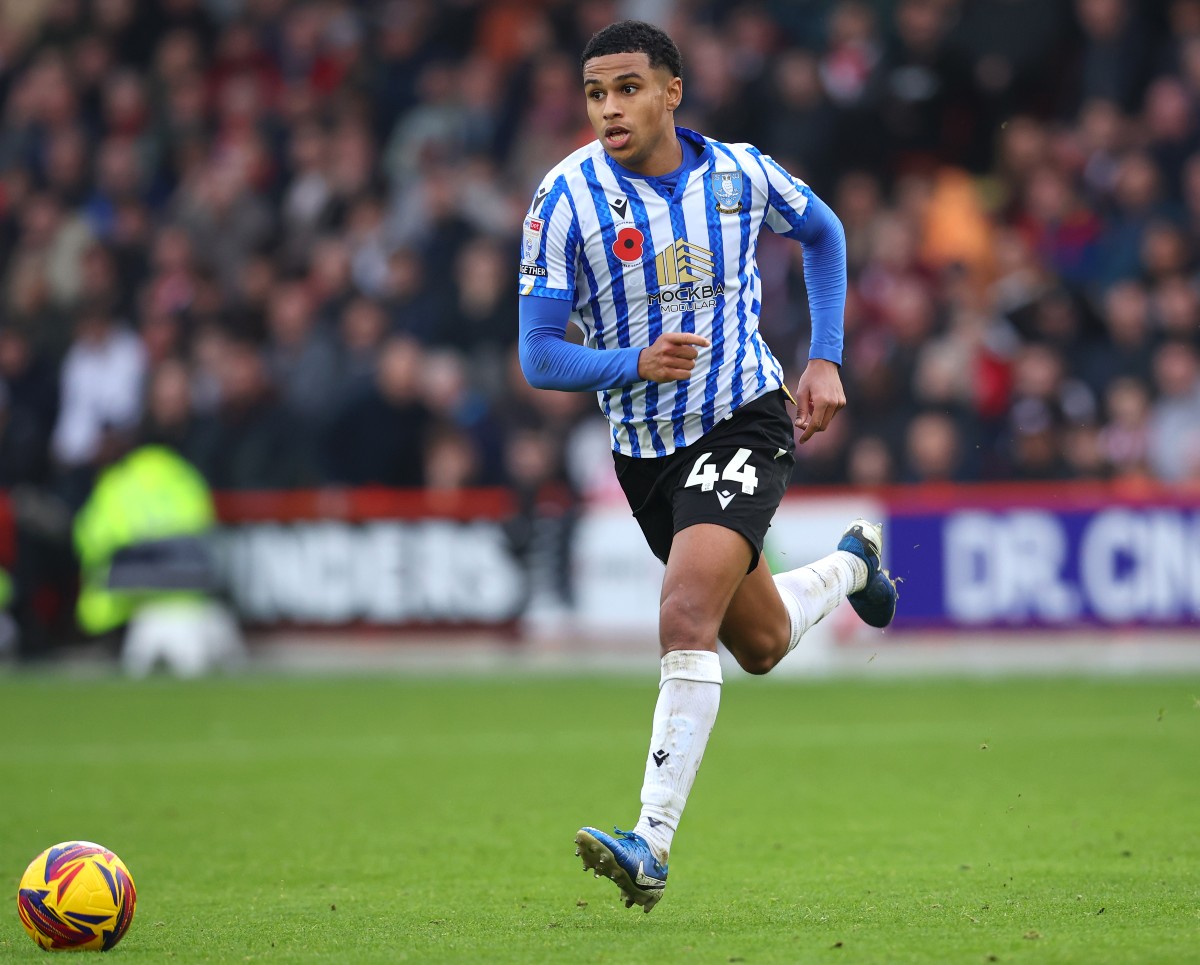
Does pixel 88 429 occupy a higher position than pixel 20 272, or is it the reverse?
pixel 20 272

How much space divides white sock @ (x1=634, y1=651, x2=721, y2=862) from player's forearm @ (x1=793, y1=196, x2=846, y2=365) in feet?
3.89

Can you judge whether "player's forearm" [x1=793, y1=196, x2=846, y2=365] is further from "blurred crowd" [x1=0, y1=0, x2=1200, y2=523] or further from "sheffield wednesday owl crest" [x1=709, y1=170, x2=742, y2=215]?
"blurred crowd" [x1=0, y1=0, x2=1200, y2=523]

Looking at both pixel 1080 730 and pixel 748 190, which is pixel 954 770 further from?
pixel 748 190

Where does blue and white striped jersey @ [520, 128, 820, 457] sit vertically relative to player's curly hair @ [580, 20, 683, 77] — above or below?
below

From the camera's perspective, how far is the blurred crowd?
45.7 feet

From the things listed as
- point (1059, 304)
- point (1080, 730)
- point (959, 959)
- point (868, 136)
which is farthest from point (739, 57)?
point (959, 959)

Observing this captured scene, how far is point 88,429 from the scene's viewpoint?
1623cm

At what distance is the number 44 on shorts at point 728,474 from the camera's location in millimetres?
5578

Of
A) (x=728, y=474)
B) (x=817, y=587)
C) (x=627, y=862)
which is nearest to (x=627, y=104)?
(x=728, y=474)

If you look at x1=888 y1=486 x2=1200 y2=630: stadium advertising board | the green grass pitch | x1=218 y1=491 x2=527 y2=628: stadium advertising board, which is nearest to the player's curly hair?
the green grass pitch

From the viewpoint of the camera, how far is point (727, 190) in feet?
18.9

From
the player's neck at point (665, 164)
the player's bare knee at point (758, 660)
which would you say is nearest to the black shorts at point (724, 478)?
the player's bare knee at point (758, 660)

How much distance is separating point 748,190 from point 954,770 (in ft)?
13.1

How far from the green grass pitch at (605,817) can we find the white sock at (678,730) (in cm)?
33
